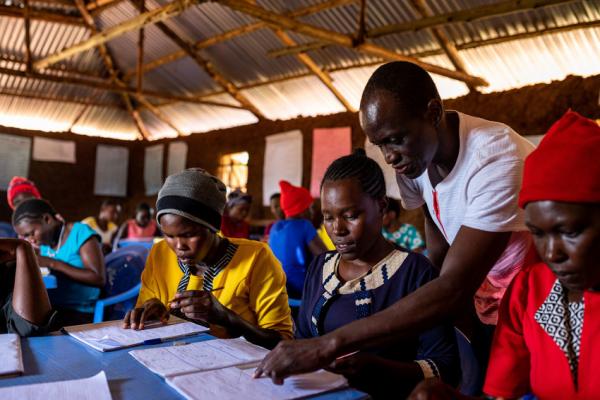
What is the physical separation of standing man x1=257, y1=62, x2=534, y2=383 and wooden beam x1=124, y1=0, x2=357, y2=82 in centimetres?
564

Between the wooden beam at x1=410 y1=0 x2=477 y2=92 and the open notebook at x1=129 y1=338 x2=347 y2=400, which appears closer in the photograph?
the open notebook at x1=129 y1=338 x2=347 y2=400

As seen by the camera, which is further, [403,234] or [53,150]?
[53,150]

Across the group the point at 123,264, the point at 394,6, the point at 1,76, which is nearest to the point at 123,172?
the point at 1,76

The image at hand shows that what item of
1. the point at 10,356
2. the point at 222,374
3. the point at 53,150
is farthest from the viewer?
the point at 53,150

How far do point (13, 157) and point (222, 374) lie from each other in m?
11.3

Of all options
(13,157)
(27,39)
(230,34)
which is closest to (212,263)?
(230,34)

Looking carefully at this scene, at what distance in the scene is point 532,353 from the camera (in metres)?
1.23

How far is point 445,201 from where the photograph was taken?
66.1 inches

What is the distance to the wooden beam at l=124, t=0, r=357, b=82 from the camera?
7.02 meters

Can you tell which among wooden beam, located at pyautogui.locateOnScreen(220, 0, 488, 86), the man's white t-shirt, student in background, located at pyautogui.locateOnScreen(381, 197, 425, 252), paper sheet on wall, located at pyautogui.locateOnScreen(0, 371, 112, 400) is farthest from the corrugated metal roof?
paper sheet on wall, located at pyautogui.locateOnScreen(0, 371, 112, 400)

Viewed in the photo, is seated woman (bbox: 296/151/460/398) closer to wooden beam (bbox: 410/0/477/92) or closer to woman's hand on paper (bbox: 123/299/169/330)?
woman's hand on paper (bbox: 123/299/169/330)

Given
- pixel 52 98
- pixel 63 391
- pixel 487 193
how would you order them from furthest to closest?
pixel 52 98 → pixel 487 193 → pixel 63 391

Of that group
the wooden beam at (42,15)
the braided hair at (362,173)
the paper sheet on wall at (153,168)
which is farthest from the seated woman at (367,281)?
the paper sheet on wall at (153,168)

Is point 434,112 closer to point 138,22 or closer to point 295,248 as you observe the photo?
point 295,248
